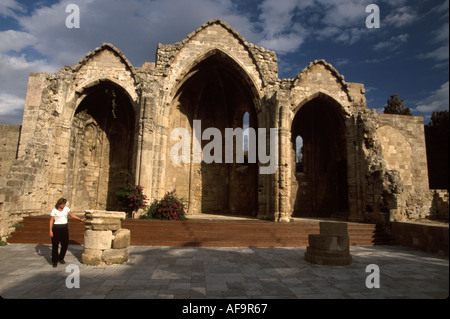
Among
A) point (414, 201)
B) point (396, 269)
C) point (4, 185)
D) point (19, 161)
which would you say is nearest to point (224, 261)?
point (396, 269)

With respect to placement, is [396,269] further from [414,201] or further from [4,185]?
[4,185]

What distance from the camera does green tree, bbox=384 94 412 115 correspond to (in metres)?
26.5

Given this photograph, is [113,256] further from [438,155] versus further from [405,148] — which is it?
[438,155]

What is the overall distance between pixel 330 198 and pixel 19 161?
15.1 metres

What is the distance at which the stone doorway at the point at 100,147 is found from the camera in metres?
12.9

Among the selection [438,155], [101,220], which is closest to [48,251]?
[101,220]

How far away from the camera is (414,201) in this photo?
45.6ft

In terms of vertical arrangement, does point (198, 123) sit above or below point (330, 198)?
above

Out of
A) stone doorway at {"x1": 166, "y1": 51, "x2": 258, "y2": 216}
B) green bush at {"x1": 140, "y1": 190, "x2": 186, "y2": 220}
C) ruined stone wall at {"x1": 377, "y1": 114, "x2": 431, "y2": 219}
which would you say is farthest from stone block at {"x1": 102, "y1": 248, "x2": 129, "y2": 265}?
ruined stone wall at {"x1": 377, "y1": 114, "x2": 431, "y2": 219}

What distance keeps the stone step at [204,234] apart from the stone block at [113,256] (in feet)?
7.43

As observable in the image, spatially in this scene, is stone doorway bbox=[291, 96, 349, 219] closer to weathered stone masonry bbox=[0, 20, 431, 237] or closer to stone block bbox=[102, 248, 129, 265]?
weathered stone masonry bbox=[0, 20, 431, 237]

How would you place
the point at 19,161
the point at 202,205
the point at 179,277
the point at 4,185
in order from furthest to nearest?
the point at 202,205 → the point at 19,161 → the point at 4,185 → the point at 179,277
